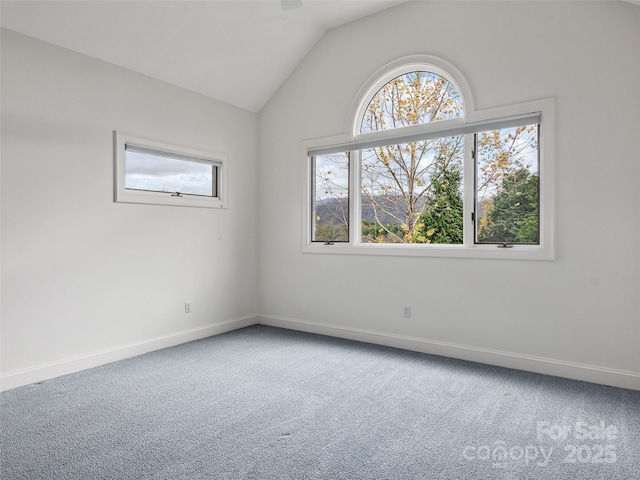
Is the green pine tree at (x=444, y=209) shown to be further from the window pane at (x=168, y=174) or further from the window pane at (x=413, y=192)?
the window pane at (x=168, y=174)

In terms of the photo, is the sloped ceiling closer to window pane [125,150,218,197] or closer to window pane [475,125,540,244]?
window pane [125,150,218,197]

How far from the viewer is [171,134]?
13.0 feet

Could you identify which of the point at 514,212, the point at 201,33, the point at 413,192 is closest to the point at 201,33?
the point at 201,33

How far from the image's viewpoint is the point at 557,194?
3.08m

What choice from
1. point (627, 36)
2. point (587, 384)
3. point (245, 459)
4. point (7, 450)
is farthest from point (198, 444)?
point (627, 36)

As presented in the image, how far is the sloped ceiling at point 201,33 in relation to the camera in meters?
3.01

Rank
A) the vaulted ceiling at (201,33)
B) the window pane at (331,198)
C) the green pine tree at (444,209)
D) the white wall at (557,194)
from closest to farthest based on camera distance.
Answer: the white wall at (557,194) < the vaulted ceiling at (201,33) < the green pine tree at (444,209) < the window pane at (331,198)

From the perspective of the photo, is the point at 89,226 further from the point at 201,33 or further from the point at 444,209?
the point at 444,209

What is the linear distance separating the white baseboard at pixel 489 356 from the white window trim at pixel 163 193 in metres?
1.64

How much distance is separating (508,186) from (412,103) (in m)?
1.23

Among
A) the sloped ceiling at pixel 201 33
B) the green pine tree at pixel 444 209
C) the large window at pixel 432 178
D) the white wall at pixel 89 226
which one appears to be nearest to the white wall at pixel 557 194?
the large window at pixel 432 178

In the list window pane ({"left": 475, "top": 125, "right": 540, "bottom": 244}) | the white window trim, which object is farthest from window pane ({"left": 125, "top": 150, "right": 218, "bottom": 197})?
window pane ({"left": 475, "top": 125, "right": 540, "bottom": 244})

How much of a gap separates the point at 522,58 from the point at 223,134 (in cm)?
297

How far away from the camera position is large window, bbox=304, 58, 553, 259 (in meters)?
3.27
